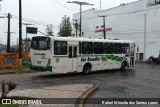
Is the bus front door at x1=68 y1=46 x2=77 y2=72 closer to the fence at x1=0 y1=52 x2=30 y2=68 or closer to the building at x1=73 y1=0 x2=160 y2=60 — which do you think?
the fence at x1=0 y1=52 x2=30 y2=68

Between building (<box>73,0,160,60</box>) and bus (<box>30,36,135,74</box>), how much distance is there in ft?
89.3

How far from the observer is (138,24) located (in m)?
60.4

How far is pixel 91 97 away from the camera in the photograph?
13.8 meters

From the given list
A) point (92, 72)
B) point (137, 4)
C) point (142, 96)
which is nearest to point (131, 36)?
point (137, 4)

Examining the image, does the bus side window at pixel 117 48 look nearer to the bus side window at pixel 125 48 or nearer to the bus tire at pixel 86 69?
the bus side window at pixel 125 48

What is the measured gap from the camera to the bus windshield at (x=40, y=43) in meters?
22.2

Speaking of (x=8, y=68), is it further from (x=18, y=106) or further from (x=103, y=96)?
(x=18, y=106)

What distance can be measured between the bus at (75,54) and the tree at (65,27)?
46.8 m

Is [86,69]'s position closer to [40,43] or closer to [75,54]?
[75,54]

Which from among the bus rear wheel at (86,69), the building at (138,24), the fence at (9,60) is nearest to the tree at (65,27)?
the building at (138,24)

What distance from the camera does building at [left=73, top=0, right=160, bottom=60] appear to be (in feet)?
183

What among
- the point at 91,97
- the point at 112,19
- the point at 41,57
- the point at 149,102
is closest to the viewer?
the point at 149,102

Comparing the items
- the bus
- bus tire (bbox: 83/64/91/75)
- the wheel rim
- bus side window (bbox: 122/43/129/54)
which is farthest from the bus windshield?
bus side window (bbox: 122/43/129/54)

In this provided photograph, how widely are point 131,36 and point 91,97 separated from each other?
163 feet
